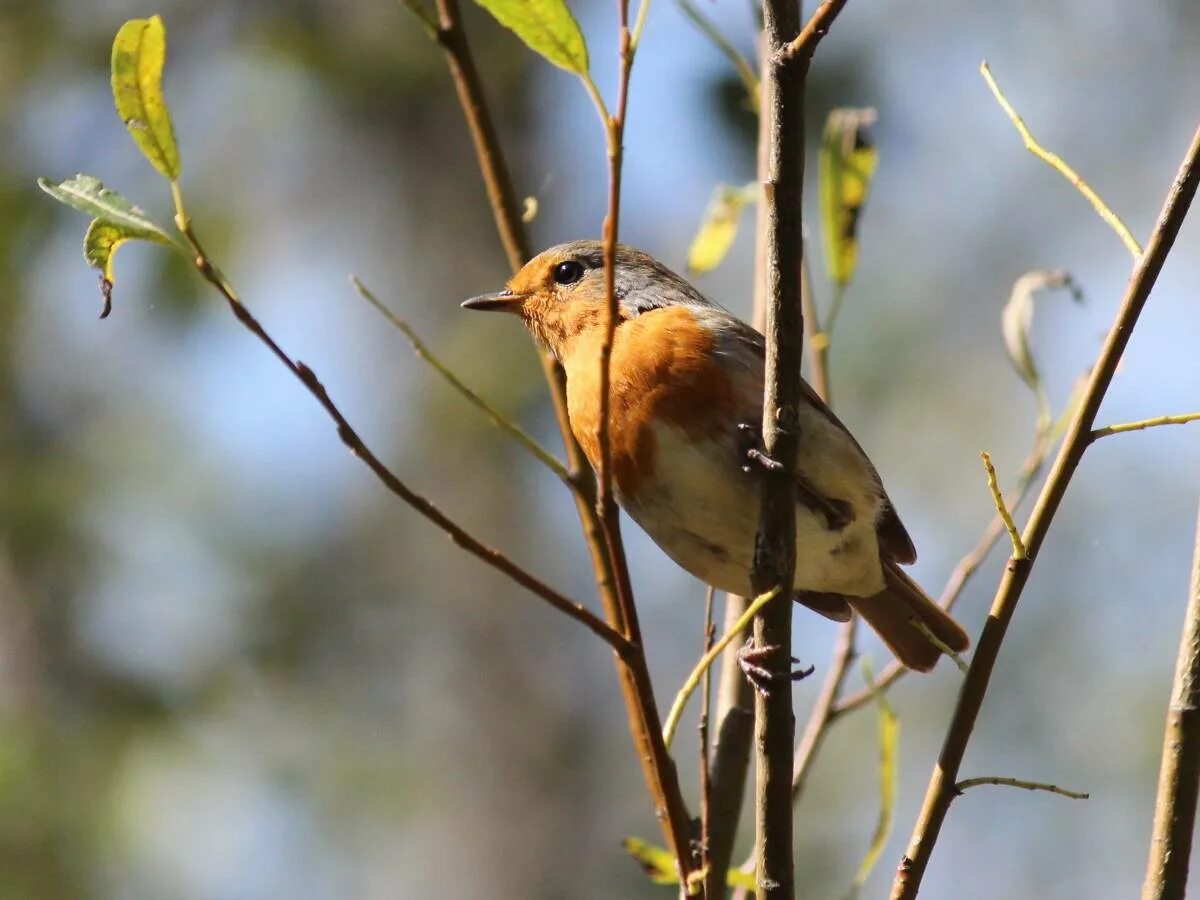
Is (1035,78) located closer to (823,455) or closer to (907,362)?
(907,362)

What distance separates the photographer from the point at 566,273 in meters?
3.26

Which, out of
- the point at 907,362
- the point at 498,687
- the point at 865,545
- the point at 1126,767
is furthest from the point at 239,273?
the point at 1126,767

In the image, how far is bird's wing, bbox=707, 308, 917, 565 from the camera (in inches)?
109

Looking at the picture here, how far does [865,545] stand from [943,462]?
636cm

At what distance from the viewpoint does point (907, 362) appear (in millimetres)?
9234

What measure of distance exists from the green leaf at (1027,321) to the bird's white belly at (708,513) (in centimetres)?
46

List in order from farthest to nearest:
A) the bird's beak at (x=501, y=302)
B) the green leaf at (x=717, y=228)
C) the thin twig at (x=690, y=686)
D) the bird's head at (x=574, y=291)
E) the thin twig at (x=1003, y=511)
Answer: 1. the bird's beak at (x=501, y=302)
2. the bird's head at (x=574, y=291)
3. the green leaf at (x=717, y=228)
4. the thin twig at (x=1003, y=511)
5. the thin twig at (x=690, y=686)

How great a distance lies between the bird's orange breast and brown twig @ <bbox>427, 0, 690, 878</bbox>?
0.49 meters

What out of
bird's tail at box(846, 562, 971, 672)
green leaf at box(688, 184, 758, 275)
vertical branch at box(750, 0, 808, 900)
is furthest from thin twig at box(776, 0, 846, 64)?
bird's tail at box(846, 562, 971, 672)

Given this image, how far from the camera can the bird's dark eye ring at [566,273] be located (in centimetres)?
325

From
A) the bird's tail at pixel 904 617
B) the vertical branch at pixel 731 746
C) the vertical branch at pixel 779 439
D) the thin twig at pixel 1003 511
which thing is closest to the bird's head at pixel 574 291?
the vertical branch at pixel 731 746

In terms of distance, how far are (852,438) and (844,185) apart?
0.57 m

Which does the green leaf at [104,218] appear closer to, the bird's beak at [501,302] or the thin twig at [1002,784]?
the thin twig at [1002,784]

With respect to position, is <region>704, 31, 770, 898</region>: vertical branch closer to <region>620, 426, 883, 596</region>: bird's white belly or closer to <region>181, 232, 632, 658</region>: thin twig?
<region>620, 426, 883, 596</region>: bird's white belly
